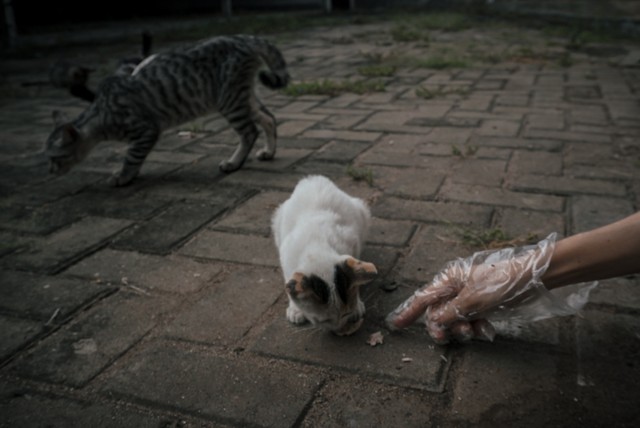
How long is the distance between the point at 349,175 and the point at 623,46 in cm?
683

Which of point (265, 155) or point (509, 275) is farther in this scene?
point (265, 155)

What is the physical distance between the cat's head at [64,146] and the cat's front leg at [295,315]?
2408 millimetres

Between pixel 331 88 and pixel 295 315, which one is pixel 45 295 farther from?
pixel 331 88

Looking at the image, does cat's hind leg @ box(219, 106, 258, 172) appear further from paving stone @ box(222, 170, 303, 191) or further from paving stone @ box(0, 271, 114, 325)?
paving stone @ box(0, 271, 114, 325)

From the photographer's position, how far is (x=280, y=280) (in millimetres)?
2559

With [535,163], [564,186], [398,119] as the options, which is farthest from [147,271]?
[398,119]

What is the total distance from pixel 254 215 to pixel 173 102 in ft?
4.24

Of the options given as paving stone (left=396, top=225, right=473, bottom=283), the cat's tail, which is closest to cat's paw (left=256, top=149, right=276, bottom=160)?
the cat's tail

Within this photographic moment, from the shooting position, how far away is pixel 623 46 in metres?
8.62

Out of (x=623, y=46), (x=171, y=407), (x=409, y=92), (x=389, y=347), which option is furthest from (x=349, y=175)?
(x=623, y=46)

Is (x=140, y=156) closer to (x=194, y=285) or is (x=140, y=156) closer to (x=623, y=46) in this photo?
(x=194, y=285)

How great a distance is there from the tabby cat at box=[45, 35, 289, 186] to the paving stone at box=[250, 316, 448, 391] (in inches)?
80.9

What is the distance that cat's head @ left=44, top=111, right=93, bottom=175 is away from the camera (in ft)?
12.7

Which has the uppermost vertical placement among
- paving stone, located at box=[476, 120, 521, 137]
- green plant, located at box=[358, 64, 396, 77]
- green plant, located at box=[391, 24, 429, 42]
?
green plant, located at box=[391, 24, 429, 42]
